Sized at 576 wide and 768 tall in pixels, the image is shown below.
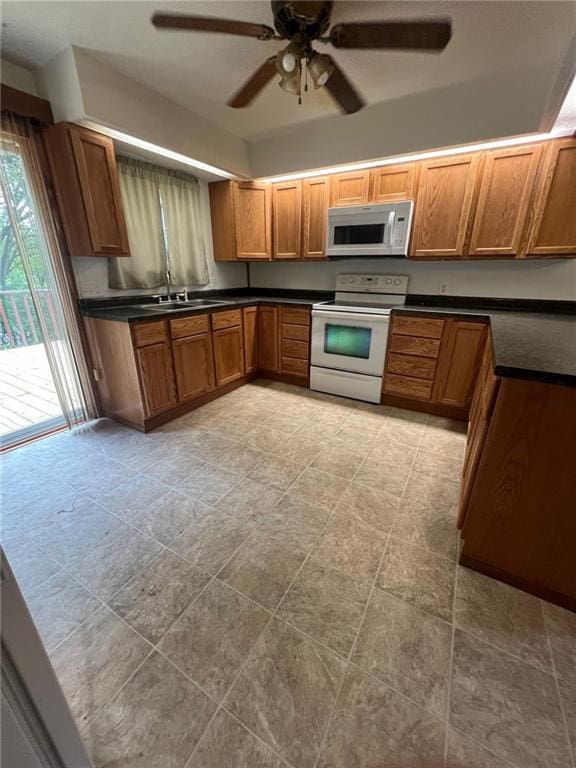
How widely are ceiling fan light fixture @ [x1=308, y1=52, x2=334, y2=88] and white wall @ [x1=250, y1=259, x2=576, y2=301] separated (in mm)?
1951

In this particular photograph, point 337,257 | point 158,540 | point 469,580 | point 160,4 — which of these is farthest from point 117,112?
point 469,580

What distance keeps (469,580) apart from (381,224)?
110 inches

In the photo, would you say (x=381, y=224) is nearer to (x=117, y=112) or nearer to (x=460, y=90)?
(x=460, y=90)

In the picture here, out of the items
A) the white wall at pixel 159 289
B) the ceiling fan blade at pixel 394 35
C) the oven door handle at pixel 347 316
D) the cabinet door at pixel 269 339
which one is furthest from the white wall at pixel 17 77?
the oven door handle at pixel 347 316

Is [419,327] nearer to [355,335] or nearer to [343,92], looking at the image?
[355,335]

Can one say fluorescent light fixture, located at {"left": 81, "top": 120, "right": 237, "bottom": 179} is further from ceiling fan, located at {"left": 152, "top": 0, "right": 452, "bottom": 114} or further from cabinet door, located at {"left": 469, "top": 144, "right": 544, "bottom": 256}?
cabinet door, located at {"left": 469, "top": 144, "right": 544, "bottom": 256}

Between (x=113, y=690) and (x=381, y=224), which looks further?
(x=381, y=224)

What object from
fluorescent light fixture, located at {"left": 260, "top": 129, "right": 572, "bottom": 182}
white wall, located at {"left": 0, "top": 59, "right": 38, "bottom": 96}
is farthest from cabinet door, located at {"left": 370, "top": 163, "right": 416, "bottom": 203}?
white wall, located at {"left": 0, "top": 59, "right": 38, "bottom": 96}

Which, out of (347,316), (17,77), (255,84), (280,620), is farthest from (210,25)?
(280,620)

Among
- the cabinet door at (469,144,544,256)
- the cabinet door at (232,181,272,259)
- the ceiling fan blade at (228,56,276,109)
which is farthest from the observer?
the cabinet door at (232,181,272,259)

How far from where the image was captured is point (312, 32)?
1478mm

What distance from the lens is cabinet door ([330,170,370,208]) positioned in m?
2.98

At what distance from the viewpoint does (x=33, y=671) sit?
2.07ft

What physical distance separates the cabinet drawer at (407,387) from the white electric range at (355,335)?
0.10m
